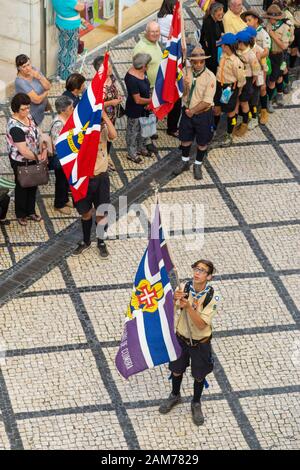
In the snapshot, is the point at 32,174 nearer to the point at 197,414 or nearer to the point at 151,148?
the point at 151,148

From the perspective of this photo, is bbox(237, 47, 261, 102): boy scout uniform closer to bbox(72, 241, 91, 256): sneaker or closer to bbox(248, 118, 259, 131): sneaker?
bbox(248, 118, 259, 131): sneaker

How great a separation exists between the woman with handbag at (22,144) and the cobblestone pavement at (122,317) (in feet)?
1.42

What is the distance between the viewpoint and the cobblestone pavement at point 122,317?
10.2 meters

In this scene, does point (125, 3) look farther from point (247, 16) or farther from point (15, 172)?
point (15, 172)

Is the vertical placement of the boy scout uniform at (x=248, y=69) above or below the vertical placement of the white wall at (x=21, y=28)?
below

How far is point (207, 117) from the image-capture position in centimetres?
1337

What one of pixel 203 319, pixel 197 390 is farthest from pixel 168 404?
pixel 203 319

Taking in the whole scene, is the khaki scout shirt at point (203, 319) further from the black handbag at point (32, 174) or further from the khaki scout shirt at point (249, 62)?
the khaki scout shirt at point (249, 62)

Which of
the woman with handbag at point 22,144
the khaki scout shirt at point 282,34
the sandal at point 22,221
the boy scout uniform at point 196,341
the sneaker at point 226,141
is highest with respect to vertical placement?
the khaki scout shirt at point 282,34

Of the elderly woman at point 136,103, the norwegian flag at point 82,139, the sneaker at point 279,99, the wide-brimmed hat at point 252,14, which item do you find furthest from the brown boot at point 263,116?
the norwegian flag at point 82,139

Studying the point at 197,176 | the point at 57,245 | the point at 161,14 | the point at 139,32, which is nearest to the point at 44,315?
the point at 57,245

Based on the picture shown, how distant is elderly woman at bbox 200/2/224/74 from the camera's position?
49.0ft

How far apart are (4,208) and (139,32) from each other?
19.1 feet

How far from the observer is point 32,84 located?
1292 cm
